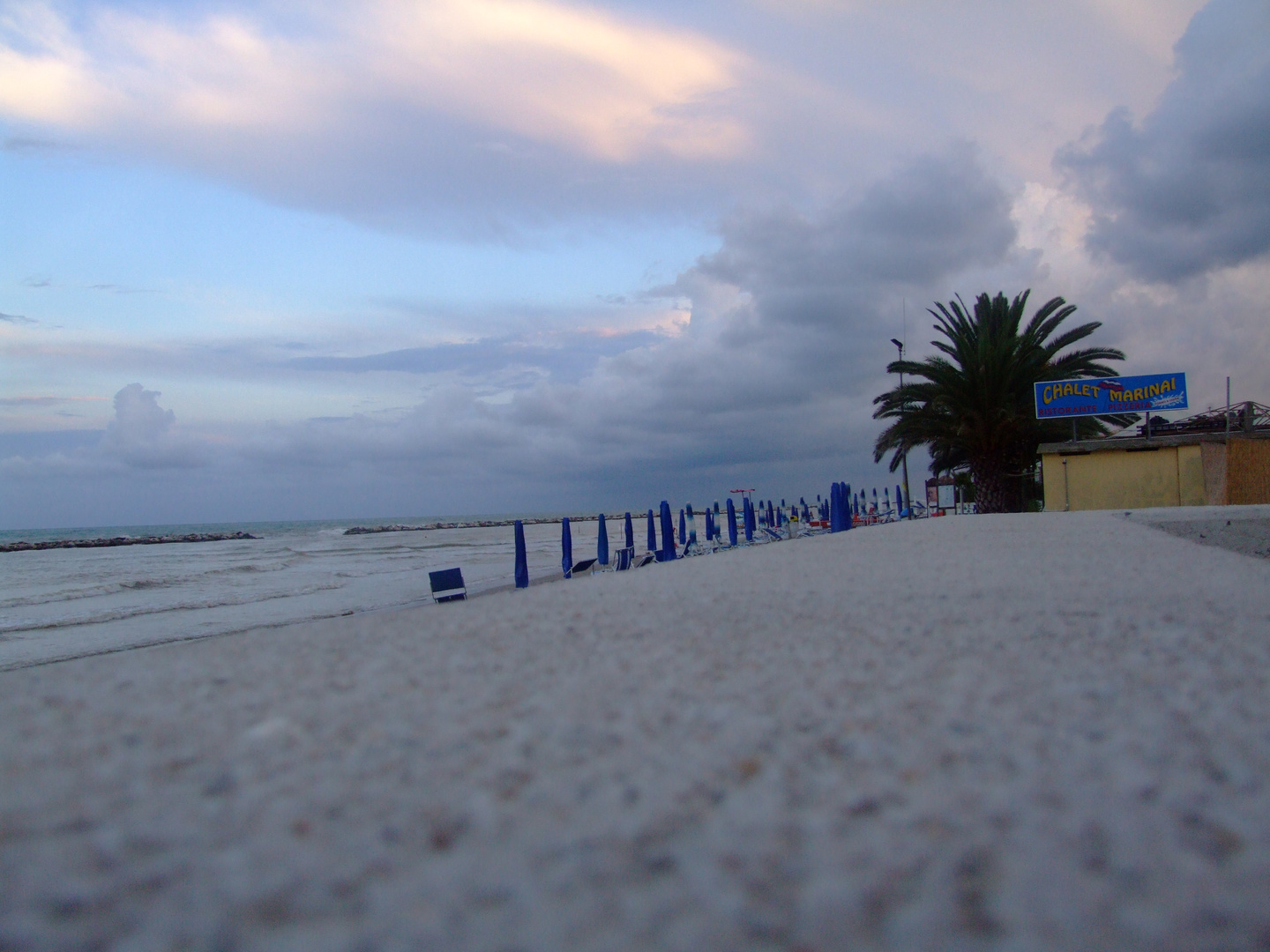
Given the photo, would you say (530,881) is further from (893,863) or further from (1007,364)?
(1007,364)

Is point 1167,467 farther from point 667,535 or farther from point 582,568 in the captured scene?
point 582,568

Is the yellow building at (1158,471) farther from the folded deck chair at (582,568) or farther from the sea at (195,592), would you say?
the sea at (195,592)

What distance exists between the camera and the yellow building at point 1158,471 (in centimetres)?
1617

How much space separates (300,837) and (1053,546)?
4.29 meters

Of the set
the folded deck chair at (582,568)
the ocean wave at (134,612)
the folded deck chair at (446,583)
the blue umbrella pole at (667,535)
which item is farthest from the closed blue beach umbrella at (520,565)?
the ocean wave at (134,612)

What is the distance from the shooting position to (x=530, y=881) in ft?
1.94

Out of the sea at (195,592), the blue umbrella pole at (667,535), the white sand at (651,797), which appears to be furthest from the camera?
the blue umbrella pole at (667,535)

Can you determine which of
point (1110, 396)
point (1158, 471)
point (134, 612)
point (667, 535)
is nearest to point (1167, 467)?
point (1158, 471)

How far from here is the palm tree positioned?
58.4 ft

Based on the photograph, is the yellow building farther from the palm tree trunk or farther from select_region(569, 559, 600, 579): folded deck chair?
select_region(569, 559, 600, 579): folded deck chair

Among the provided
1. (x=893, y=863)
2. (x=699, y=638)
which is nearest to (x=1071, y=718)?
(x=893, y=863)

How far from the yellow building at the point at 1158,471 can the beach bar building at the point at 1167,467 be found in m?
0.02

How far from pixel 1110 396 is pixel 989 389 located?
8.50 feet

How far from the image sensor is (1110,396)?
57.2 ft
